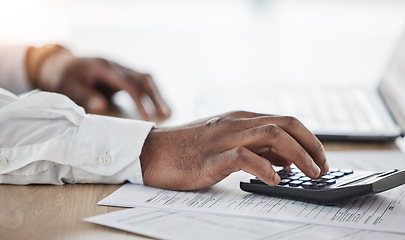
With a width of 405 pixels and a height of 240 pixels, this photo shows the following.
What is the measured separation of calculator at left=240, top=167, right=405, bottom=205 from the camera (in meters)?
0.72

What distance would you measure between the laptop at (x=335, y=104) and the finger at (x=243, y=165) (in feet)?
1.28

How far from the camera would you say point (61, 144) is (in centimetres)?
84

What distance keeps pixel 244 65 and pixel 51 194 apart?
148cm

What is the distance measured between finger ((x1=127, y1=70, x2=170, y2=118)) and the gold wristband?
21 centimetres

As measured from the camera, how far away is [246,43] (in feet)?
8.86

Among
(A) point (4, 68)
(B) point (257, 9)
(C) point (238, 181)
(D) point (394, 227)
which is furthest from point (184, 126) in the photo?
(B) point (257, 9)

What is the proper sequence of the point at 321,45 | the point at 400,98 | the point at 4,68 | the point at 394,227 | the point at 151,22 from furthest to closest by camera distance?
the point at 151,22, the point at 321,45, the point at 4,68, the point at 400,98, the point at 394,227

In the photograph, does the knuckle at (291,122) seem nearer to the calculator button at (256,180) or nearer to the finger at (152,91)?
the calculator button at (256,180)

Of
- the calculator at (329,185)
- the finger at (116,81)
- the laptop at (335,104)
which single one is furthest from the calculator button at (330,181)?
the finger at (116,81)

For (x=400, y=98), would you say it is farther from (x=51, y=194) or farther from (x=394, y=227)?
(x=51, y=194)

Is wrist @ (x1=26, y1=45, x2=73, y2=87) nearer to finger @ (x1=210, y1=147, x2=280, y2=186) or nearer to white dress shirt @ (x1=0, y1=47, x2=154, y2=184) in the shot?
white dress shirt @ (x1=0, y1=47, x2=154, y2=184)

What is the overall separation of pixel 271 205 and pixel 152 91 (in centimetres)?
70

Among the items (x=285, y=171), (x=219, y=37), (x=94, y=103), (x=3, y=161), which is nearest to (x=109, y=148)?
(x=3, y=161)

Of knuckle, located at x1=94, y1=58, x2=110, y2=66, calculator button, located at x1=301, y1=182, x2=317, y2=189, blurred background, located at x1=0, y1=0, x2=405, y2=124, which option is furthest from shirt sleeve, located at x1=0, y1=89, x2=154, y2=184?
knuckle, located at x1=94, y1=58, x2=110, y2=66
